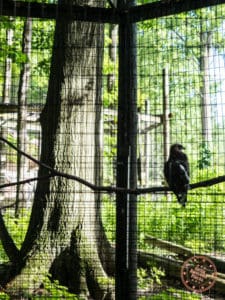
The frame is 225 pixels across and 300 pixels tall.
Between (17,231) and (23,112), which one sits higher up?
(23,112)

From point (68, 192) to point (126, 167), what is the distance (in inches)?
39.1

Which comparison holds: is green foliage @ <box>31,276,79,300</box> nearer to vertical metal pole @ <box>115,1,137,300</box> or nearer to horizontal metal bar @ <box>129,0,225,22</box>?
vertical metal pole @ <box>115,1,137,300</box>

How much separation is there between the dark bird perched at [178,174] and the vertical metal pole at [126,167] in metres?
0.30

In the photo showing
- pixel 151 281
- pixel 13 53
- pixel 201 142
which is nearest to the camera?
pixel 201 142

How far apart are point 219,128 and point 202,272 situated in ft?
4.91

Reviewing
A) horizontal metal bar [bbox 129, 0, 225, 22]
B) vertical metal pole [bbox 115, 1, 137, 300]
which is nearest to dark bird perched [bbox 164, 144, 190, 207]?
vertical metal pole [bbox 115, 1, 137, 300]

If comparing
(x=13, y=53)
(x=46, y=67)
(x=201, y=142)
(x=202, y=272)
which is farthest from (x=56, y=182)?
(x=46, y=67)

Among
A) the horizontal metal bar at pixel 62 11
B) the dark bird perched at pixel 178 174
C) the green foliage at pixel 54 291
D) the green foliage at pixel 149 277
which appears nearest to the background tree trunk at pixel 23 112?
the green foliage at pixel 54 291

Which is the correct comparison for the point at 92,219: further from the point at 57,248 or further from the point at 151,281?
the point at 151,281

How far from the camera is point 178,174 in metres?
2.81

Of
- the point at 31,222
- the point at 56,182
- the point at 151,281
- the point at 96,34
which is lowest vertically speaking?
the point at 151,281

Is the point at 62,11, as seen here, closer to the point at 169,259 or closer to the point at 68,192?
the point at 68,192

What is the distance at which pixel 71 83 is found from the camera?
11.6 feet

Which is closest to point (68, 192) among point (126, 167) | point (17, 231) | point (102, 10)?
point (126, 167)
